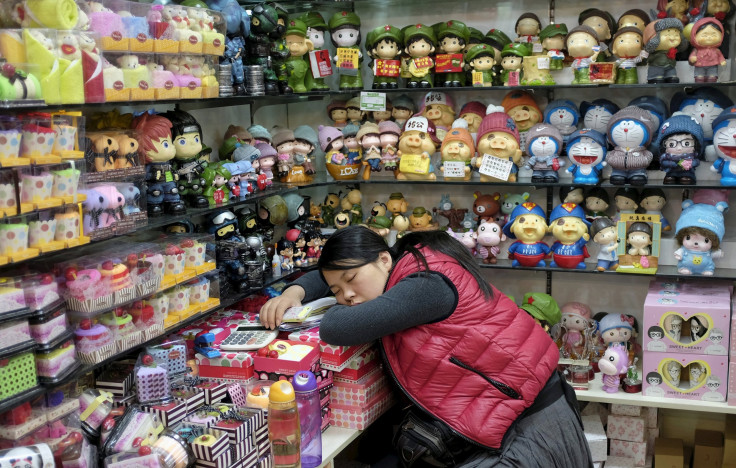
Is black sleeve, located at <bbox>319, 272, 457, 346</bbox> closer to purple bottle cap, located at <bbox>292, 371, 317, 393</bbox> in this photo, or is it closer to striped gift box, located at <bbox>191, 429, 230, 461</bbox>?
purple bottle cap, located at <bbox>292, 371, 317, 393</bbox>

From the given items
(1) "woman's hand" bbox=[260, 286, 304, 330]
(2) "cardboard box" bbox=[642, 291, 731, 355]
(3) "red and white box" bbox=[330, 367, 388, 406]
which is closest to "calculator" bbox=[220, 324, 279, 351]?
(1) "woman's hand" bbox=[260, 286, 304, 330]

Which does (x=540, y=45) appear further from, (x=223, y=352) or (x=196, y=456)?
(x=196, y=456)

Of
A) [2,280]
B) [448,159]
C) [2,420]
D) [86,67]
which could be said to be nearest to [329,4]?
[448,159]

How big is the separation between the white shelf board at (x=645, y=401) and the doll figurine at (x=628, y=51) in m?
1.50

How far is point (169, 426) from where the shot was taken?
7.48 ft

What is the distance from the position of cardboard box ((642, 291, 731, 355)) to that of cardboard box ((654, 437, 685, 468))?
1.93ft

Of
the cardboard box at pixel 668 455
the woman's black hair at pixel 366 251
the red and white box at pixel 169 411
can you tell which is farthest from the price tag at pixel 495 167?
the red and white box at pixel 169 411

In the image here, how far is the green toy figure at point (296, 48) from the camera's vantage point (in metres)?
3.71

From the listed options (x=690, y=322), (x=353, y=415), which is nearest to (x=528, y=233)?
(x=690, y=322)

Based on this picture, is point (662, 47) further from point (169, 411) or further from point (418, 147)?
point (169, 411)

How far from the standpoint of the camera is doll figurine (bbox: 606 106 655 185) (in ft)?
11.4

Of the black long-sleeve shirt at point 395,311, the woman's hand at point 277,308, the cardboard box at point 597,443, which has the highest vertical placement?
the black long-sleeve shirt at point 395,311

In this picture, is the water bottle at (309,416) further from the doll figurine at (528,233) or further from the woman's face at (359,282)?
the doll figurine at (528,233)

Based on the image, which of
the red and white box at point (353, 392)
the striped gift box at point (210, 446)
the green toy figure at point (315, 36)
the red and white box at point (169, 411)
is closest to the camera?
the striped gift box at point (210, 446)
